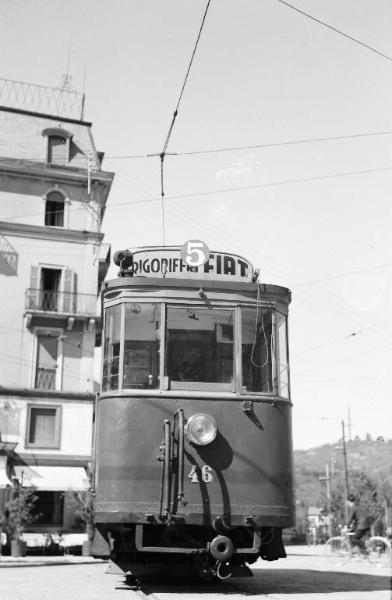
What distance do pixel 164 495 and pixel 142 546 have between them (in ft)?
1.93

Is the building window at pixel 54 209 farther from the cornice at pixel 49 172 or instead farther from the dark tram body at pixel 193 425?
the dark tram body at pixel 193 425

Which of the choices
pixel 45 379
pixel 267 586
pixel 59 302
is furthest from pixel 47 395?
pixel 267 586

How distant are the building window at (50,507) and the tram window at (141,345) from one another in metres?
20.9

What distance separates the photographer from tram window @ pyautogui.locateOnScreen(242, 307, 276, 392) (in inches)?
336

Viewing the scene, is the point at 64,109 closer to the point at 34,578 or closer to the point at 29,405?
the point at 29,405

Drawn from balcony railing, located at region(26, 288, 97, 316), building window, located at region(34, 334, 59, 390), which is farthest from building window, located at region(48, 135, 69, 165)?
building window, located at region(34, 334, 59, 390)

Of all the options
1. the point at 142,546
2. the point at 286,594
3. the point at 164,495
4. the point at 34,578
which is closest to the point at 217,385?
the point at 164,495

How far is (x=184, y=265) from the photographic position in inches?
362

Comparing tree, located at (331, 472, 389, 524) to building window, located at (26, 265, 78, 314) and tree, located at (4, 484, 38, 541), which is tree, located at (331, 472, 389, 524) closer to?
building window, located at (26, 265, 78, 314)

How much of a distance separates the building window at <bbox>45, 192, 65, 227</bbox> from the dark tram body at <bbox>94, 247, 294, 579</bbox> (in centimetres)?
2218

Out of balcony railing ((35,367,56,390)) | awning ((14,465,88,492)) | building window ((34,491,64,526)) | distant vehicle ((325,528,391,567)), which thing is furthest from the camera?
balcony railing ((35,367,56,390))

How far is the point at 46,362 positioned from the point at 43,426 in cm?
253

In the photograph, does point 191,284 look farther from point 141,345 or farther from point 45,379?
point 45,379

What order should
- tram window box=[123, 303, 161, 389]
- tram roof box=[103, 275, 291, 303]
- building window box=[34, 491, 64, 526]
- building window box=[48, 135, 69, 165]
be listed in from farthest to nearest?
building window box=[48, 135, 69, 165]
building window box=[34, 491, 64, 526]
tram roof box=[103, 275, 291, 303]
tram window box=[123, 303, 161, 389]
